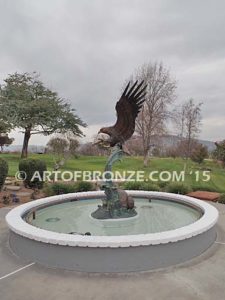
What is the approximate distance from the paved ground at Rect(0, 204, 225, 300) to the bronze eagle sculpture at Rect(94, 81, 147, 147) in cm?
388

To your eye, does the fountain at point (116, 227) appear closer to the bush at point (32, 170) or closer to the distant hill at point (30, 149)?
the bush at point (32, 170)

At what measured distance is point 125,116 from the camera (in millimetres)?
8266

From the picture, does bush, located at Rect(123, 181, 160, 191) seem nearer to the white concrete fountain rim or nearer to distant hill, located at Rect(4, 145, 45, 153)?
the white concrete fountain rim

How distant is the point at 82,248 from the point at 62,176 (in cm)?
1423

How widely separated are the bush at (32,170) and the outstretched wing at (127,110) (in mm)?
7559

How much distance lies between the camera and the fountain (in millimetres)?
5383

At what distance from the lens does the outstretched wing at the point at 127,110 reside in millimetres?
8117

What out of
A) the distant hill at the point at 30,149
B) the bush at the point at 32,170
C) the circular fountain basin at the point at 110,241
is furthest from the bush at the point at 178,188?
the distant hill at the point at 30,149

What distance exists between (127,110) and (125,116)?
0.18 metres

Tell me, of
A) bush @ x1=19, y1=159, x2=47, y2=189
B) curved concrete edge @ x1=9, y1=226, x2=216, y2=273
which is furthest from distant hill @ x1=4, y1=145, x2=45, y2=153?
curved concrete edge @ x1=9, y1=226, x2=216, y2=273

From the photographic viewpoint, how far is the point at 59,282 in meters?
5.00

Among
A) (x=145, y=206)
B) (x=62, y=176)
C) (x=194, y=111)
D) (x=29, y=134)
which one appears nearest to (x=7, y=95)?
(x=29, y=134)

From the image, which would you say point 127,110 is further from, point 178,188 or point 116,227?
point 178,188

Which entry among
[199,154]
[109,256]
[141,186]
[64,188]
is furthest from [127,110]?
[199,154]
